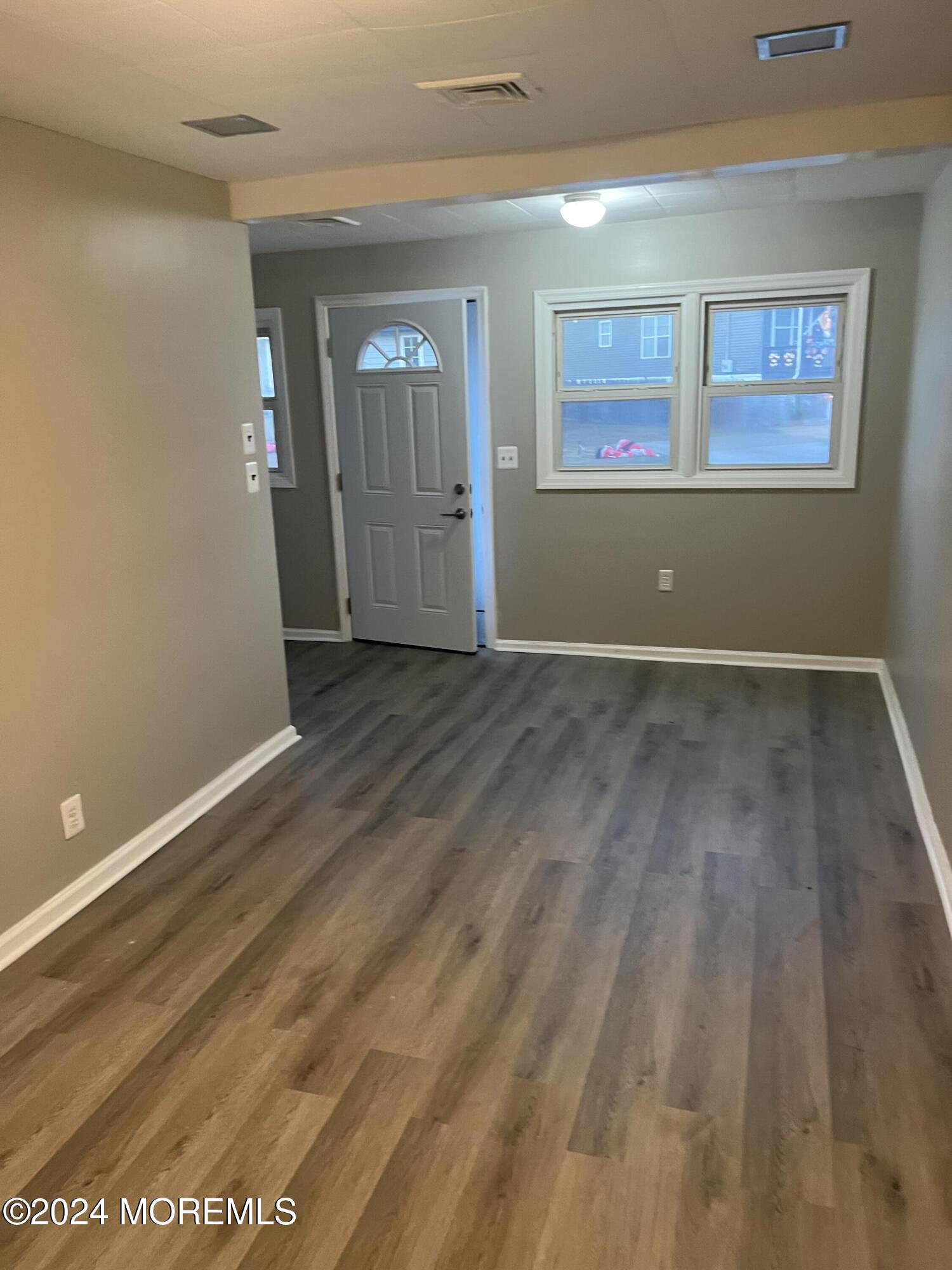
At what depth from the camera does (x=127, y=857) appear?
3.11 m

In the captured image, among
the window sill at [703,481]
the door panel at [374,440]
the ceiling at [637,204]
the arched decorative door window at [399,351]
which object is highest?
the ceiling at [637,204]

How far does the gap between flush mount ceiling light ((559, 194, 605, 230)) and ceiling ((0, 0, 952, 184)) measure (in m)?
1.01

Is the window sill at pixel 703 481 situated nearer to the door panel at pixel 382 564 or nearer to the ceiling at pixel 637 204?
the door panel at pixel 382 564

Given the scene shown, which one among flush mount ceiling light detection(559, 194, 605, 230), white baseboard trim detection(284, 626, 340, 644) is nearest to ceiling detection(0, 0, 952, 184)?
flush mount ceiling light detection(559, 194, 605, 230)

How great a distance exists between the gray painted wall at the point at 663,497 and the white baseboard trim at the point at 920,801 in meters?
0.71

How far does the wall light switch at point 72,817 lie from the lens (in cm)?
282

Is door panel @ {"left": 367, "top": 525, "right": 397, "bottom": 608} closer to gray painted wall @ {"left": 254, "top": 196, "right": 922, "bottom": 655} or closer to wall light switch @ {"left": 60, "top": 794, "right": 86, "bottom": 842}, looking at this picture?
gray painted wall @ {"left": 254, "top": 196, "right": 922, "bottom": 655}

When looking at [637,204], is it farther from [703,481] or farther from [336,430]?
[336,430]

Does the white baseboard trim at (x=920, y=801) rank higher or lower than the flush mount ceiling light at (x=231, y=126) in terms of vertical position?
lower

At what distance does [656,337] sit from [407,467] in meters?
1.61

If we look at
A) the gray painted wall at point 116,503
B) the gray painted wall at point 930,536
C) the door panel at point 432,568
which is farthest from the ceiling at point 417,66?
the door panel at point 432,568

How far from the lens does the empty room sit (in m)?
1.89

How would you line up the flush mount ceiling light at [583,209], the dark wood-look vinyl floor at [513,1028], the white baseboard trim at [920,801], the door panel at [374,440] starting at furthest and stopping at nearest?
the door panel at [374,440]
the flush mount ceiling light at [583,209]
the white baseboard trim at [920,801]
the dark wood-look vinyl floor at [513,1028]

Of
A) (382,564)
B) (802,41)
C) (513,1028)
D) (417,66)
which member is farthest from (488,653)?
(802,41)
